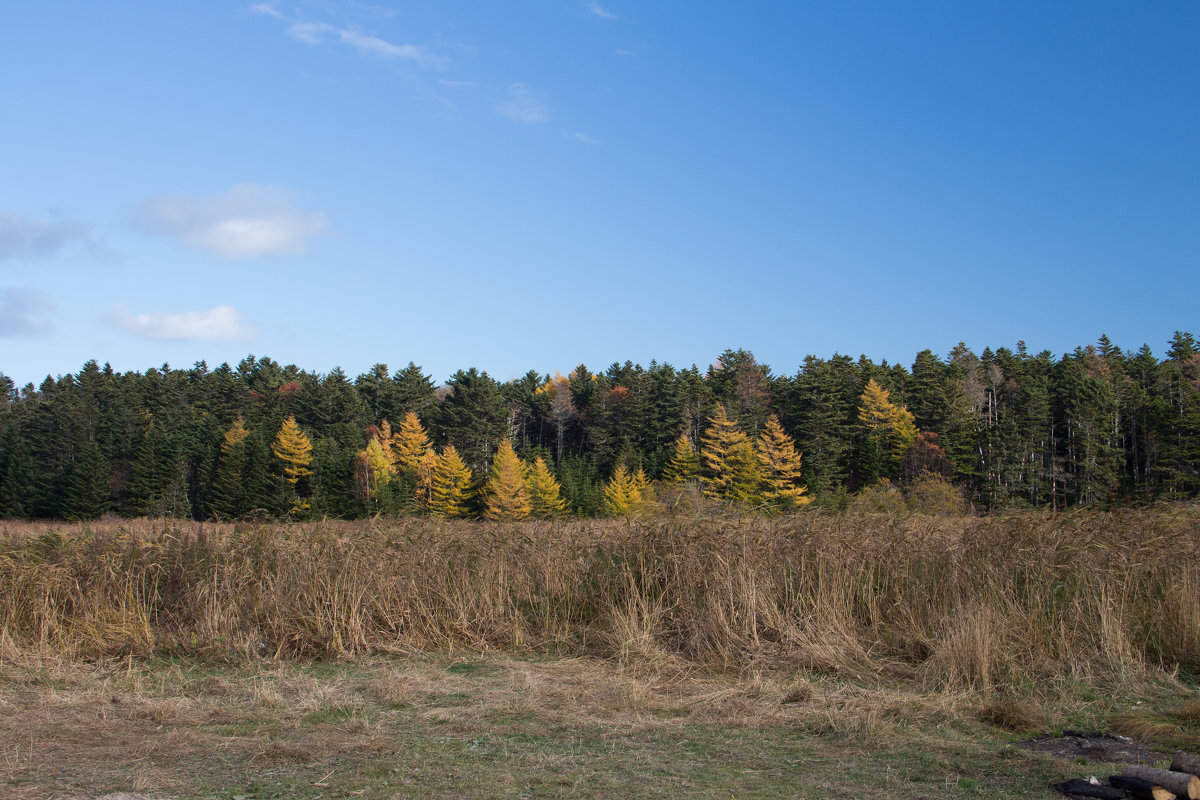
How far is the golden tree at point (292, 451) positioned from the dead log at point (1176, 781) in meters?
80.9

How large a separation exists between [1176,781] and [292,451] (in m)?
82.4

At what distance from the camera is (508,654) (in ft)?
23.9

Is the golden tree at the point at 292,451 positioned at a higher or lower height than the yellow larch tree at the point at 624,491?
higher

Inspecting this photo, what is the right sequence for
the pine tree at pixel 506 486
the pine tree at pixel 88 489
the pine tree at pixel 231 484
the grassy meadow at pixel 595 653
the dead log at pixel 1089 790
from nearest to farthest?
the dead log at pixel 1089 790
the grassy meadow at pixel 595 653
the pine tree at pixel 506 486
the pine tree at pixel 231 484
the pine tree at pixel 88 489

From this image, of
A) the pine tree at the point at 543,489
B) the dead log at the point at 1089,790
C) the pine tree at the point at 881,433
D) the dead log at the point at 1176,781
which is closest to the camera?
the dead log at the point at 1176,781

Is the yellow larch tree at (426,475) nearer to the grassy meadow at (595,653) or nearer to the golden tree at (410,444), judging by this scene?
the golden tree at (410,444)

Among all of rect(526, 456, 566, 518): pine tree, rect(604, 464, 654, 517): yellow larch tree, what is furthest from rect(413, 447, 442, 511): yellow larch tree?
rect(604, 464, 654, 517): yellow larch tree

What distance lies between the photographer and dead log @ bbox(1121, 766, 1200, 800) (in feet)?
11.5

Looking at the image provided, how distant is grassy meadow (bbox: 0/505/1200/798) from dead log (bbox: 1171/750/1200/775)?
453 millimetres

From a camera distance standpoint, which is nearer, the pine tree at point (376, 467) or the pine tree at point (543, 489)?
the pine tree at point (543, 489)

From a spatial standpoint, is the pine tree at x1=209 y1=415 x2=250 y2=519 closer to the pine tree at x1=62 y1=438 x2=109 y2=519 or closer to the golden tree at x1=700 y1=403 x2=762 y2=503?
the pine tree at x1=62 y1=438 x2=109 y2=519

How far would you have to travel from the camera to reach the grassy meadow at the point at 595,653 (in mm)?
4195

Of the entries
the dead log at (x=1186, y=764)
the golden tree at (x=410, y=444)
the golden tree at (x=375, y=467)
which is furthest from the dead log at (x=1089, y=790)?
the golden tree at (x=410, y=444)

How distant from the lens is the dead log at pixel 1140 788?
3543mm
